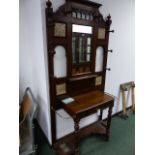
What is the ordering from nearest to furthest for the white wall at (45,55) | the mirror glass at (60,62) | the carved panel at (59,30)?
the carved panel at (59,30) → the mirror glass at (60,62) → the white wall at (45,55)

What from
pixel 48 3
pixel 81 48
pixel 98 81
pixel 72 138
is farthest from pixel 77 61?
pixel 72 138

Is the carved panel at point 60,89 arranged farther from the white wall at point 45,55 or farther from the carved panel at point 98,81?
the carved panel at point 98,81

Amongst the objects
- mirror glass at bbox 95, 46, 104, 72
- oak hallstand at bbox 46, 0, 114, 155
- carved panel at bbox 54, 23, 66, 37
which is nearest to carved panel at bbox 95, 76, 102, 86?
oak hallstand at bbox 46, 0, 114, 155

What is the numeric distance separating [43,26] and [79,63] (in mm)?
637

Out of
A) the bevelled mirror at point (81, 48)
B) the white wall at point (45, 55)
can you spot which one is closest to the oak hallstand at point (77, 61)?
the bevelled mirror at point (81, 48)

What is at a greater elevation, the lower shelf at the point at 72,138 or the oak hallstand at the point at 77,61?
the oak hallstand at the point at 77,61

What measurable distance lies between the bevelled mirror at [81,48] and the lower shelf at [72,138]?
3.11ft

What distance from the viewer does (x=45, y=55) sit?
1.51 m

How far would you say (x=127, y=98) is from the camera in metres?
2.79

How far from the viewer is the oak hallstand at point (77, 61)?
1.48 meters

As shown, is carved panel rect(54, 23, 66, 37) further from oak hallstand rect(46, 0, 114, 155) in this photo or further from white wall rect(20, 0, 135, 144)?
white wall rect(20, 0, 135, 144)

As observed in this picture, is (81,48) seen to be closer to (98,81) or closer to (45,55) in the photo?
(45,55)

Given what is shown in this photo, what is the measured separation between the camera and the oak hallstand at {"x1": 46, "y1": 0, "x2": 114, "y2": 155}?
1479 mm
